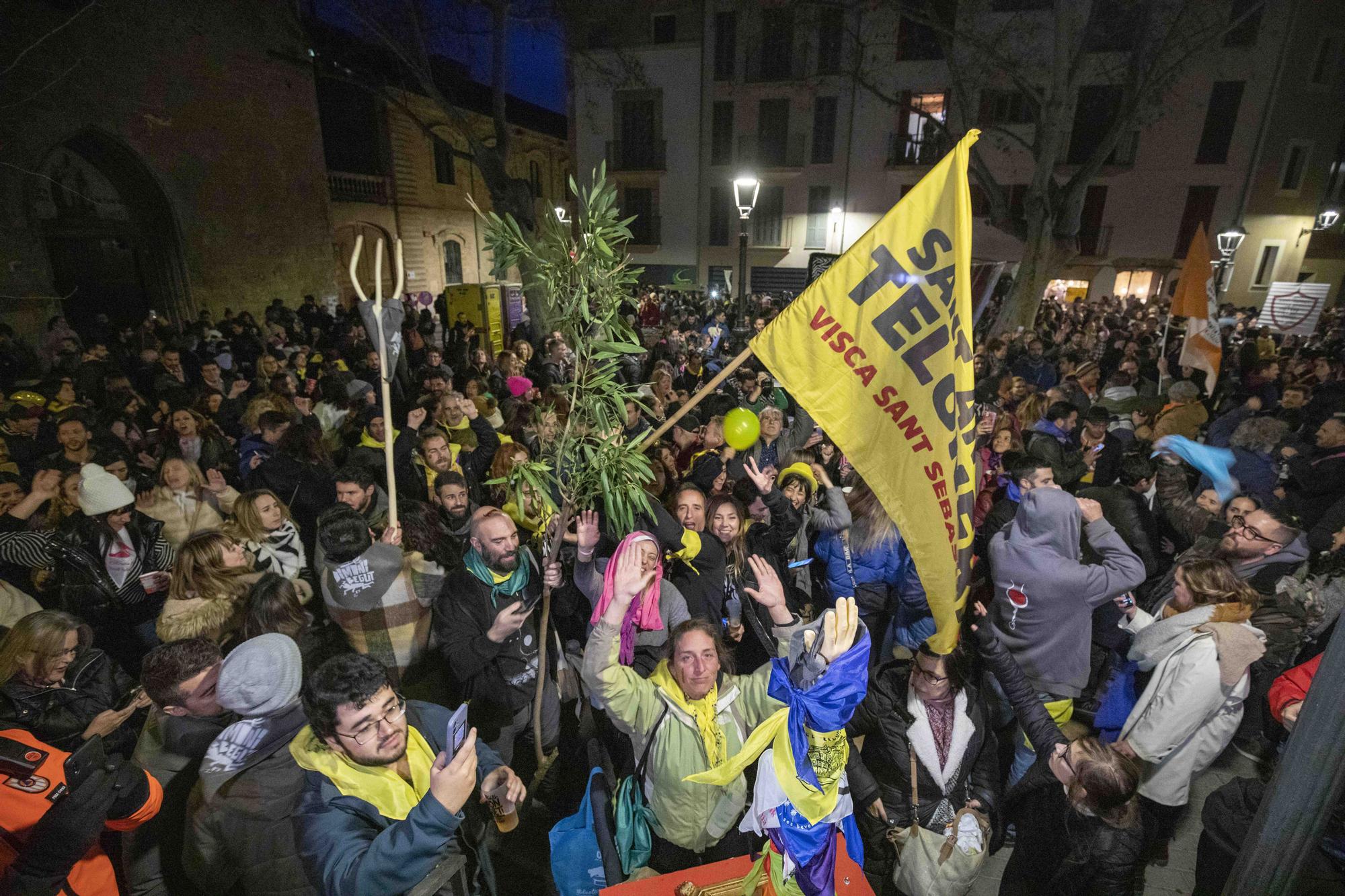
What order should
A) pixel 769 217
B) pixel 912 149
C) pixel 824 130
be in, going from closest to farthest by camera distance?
1. pixel 912 149
2. pixel 824 130
3. pixel 769 217

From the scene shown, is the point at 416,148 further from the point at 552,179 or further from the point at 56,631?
the point at 56,631

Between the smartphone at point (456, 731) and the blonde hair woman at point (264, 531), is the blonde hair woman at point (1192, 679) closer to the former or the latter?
the smartphone at point (456, 731)

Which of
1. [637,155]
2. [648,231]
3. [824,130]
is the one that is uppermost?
[824,130]

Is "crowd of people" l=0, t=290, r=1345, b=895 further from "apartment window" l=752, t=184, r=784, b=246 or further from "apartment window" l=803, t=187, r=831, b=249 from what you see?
"apartment window" l=752, t=184, r=784, b=246

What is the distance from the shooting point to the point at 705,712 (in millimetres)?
2605

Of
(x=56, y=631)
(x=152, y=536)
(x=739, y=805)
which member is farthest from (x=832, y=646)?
(x=152, y=536)

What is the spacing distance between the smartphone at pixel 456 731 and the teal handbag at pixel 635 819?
86 centimetres

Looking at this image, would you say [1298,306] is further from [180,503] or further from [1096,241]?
[180,503]

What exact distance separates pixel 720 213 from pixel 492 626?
28.2m

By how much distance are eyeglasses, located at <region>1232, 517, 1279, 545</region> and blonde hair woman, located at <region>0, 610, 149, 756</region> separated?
219 inches

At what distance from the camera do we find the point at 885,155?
26016 mm

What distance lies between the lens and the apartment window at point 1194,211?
24016 mm

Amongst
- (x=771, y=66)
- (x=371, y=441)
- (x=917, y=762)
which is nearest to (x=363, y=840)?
(x=917, y=762)

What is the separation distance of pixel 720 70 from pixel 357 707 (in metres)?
30.2
